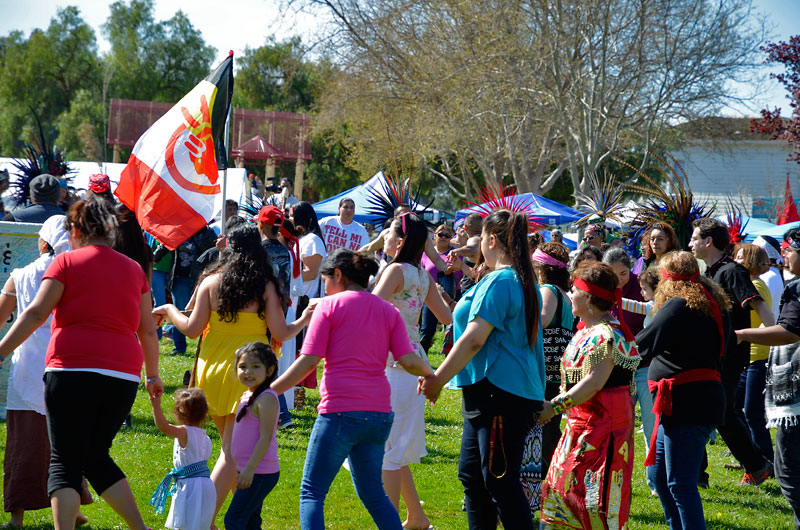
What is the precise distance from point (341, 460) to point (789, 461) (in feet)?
8.76

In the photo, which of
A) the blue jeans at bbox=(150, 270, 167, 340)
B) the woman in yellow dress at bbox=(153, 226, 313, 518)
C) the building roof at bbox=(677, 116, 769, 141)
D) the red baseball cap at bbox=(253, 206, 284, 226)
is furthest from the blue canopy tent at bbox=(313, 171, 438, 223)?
the building roof at bbox=(677, 116, 769, 141)

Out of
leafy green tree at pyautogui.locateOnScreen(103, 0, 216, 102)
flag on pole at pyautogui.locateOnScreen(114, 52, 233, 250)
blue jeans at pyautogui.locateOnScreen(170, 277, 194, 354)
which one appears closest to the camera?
flag on pole at pyautogui.locateOnScreen(114, 52, 233, 250)

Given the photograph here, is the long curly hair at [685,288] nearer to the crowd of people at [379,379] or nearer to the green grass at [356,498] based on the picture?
the crowd of people at [379,379]

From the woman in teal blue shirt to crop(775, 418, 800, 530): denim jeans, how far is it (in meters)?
1.60

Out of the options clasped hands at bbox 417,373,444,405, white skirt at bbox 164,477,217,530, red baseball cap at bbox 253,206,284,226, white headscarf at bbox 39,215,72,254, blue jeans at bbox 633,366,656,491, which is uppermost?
red baseball cap at bbox 253,206,284,226

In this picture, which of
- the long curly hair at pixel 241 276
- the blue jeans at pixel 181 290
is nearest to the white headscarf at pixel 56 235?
the long curly hair at pixel 241 276

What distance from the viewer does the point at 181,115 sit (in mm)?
7680

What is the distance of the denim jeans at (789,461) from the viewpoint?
190 inches

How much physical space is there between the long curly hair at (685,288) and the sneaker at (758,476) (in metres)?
2.53

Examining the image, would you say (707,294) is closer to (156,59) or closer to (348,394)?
(348,394)

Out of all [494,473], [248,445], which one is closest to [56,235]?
[248,445]

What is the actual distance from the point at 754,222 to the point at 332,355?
52.1ft

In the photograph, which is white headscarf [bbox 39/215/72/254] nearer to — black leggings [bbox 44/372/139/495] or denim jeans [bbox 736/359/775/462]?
black leggings [bbox 44/372/139/495]

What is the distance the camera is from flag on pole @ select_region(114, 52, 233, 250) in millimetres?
7266
